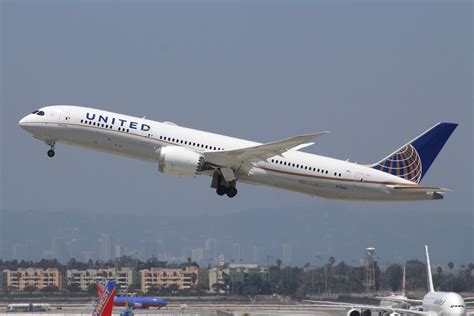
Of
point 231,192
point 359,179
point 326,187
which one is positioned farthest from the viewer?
point 231,192

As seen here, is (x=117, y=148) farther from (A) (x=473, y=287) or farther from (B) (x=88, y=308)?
(A) (x=473, y=287)

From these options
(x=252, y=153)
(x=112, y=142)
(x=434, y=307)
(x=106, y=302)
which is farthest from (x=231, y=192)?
(x=106, y=302)

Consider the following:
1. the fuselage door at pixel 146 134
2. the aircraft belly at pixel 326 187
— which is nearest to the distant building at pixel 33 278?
the fuselage door at pixel 146 134

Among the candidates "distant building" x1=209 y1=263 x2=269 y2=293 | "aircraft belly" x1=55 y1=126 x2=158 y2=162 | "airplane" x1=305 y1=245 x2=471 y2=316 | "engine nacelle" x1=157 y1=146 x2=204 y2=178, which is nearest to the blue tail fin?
"airplane" x1=305 y1=245 x2=471 y2=316

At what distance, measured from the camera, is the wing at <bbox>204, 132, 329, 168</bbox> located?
46125 millimetres

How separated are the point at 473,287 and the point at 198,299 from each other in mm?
19191

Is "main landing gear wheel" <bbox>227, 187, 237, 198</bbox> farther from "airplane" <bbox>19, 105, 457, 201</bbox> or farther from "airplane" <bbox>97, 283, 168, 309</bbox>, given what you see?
"airplane" <bbox>97, 283, 168, 309</bbox>

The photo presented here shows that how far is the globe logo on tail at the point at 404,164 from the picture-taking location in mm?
51147

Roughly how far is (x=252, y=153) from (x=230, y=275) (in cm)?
3477

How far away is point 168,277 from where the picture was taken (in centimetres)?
8175

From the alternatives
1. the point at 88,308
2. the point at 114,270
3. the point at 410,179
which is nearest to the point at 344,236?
the point at 114,270

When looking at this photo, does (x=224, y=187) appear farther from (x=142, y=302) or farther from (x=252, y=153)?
(x=142, y=302)

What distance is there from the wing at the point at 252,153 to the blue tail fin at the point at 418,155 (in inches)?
213

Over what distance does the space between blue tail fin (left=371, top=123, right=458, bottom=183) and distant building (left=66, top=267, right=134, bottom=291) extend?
29.1 m
